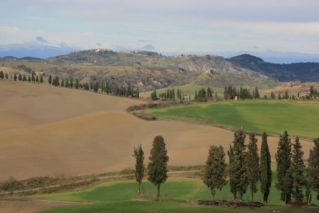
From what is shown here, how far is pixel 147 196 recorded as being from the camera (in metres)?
86.8

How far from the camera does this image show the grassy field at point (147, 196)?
67750 mm

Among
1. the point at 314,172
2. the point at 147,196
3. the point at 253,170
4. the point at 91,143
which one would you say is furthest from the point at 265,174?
the point at 91,143

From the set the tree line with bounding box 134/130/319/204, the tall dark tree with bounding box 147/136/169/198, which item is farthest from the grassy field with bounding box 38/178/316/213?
the tree line with bounding box 134/130/319/204

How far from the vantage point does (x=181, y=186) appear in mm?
99312

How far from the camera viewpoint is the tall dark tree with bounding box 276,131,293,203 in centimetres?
8519

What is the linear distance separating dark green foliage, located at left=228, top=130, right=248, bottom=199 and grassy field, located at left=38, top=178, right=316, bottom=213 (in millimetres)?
4566

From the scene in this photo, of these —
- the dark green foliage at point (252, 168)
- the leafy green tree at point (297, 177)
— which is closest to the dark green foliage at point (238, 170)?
the dark green foliage at point (252, 168)

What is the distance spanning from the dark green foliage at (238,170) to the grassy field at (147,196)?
457 cm

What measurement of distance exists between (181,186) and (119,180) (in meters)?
14.4

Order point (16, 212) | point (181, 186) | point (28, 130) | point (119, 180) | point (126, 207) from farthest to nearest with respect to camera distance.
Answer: point (28, 130)
point (119, 180)
point (181, 186)
point (16, 212)
point (126, 207)

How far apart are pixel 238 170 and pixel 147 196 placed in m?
14.1

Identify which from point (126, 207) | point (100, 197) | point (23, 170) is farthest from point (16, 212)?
point (23, 170)

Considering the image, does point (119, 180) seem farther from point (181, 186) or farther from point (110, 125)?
point (110, 125)

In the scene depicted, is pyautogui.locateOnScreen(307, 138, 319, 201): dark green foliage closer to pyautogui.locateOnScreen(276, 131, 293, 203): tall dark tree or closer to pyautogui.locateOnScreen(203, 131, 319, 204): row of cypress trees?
pyautogui.locateOnScreen(203, 131, 319, 204): row of cypress trees
